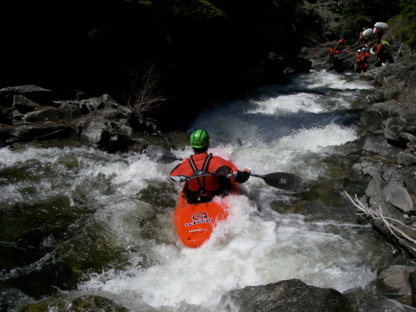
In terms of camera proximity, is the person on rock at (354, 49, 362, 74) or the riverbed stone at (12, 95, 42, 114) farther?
the person on rock at (354, 49, 362, 74)

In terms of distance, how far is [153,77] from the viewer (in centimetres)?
812

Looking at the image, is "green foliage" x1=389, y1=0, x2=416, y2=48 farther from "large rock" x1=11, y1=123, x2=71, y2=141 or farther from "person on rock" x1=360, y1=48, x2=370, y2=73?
"large rock" x1=11, y1=123, x2=71, y2=141

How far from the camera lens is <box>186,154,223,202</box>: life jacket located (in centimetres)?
396

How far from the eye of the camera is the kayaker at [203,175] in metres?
3.98

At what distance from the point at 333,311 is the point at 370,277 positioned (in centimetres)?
82

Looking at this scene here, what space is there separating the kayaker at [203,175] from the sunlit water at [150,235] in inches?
12.2

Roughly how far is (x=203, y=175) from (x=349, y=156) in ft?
11.7

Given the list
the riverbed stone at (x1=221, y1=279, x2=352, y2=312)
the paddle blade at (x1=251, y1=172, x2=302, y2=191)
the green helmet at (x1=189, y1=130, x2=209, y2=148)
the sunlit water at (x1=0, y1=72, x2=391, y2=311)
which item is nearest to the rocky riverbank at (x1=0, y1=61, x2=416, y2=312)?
the riverbed stone at (x1=221, y1=279, x2=352, y2=312)

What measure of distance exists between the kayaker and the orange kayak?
0.15 metres

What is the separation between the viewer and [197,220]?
12.1ft

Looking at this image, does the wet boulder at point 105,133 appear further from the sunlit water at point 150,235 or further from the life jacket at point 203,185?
the life jacket at point 203,185

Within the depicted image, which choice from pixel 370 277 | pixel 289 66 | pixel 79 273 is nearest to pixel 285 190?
pixel 370 277

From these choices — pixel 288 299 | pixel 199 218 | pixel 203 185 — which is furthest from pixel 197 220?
pixel 288 299

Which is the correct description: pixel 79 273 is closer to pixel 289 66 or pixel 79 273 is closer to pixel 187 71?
pixel 187 71
